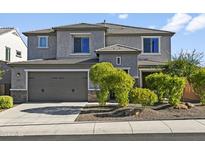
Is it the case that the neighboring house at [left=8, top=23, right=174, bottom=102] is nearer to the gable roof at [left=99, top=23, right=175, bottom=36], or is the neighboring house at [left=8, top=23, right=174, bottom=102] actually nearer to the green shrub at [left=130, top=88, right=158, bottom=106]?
the gable roof at [left=99, top=23, right=175, bottom=36]

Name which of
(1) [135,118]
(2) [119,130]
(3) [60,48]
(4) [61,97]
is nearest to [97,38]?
(3) [60,48]

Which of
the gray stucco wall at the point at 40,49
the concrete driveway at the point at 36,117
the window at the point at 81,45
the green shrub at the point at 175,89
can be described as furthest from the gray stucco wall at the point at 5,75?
the green shrub at the point at 175,89

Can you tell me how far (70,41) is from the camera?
94.8 ft

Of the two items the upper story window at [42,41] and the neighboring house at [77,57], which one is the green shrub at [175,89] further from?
the upper story window at [42,41]

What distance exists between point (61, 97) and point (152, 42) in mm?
10225

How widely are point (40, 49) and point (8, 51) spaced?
19.2 feet

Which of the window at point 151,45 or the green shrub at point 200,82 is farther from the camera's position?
the window at point 151,45

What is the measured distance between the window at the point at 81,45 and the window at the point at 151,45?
210 inches

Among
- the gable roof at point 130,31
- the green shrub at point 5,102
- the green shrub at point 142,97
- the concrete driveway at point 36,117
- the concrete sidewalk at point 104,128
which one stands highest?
the gable roof at point 130,31

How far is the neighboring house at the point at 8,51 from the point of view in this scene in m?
28.7

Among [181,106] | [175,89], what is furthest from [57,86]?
[181,106]

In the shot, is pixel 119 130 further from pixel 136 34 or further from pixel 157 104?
pixel 136 34

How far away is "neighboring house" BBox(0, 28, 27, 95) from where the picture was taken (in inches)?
1128

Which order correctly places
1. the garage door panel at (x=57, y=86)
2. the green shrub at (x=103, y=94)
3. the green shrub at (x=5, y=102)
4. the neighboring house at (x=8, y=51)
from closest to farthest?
the green shrub at (x=103, y=94)
the green shrub at (x=5, y=102)
the garage door panel at (x=57, y=86)
the neighboring house at (x=8, y=51)
